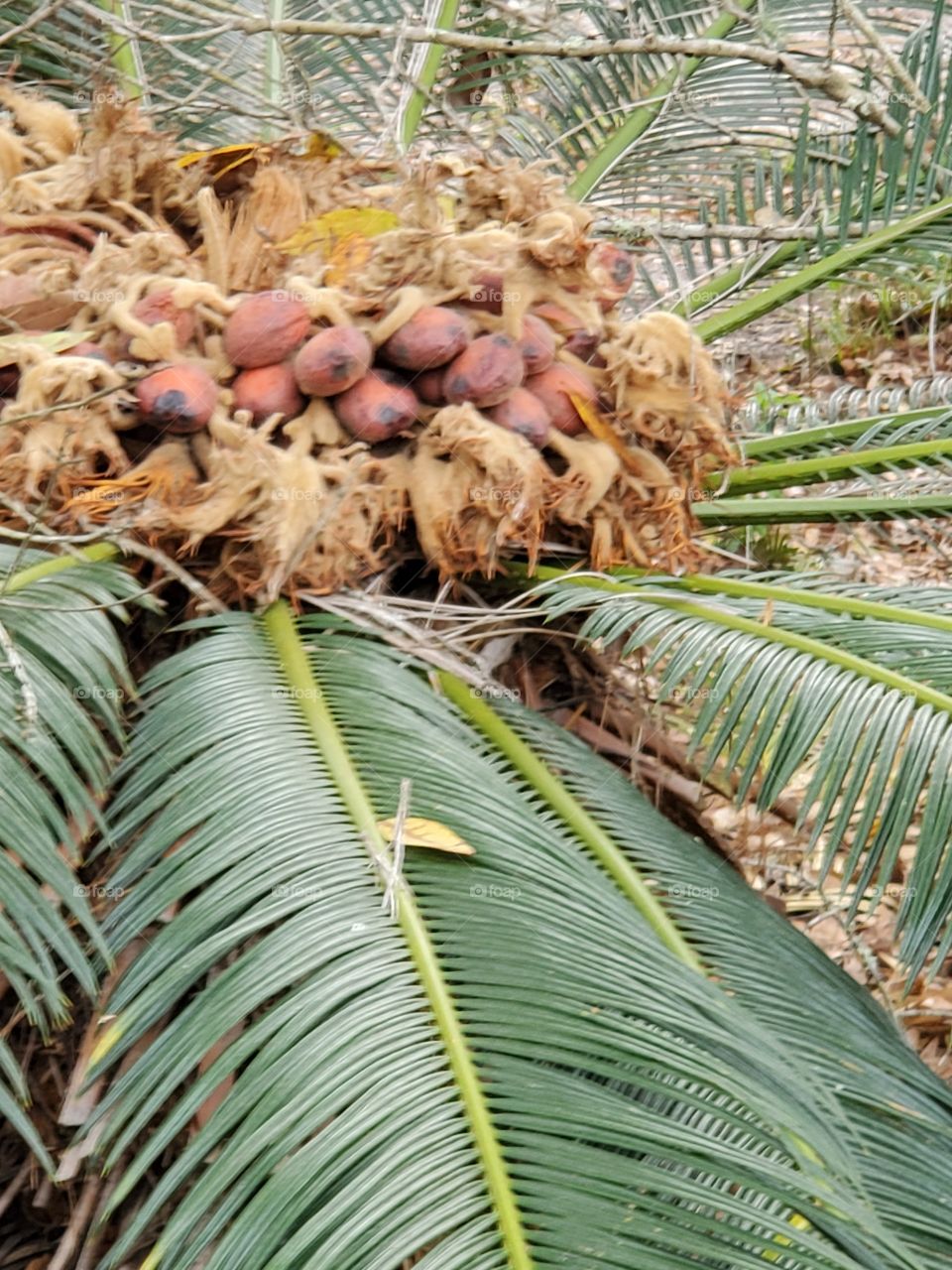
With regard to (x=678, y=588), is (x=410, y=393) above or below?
above

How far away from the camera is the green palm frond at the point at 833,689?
51.2 inches

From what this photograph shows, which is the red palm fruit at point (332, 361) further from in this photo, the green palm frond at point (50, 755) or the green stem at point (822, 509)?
the green stem at point (822, 509)

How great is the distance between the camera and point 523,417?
160 cm

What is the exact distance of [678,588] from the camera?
64.5 inches

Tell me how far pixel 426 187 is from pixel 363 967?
0.98m

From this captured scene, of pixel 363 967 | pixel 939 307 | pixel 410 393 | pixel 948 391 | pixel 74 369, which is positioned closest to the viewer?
pixel 363 967

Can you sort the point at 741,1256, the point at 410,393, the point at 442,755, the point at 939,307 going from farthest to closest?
1. the point at 939,307
2. the point at 410,393
3. the point at 442,755
4. the point at 741,1256

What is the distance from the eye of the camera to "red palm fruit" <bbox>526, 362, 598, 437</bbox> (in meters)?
1.67

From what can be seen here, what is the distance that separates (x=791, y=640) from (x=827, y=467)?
55 cm

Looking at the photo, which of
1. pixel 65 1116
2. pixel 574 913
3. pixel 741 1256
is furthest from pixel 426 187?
pixel 741 1256

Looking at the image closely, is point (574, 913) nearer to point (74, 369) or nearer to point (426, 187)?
point (74, 369)

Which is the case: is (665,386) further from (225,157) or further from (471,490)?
(225,157)

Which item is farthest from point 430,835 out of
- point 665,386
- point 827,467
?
point 827,467

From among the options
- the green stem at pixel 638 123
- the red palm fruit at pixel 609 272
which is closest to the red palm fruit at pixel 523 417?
the red palm fruit at pixel 609 272
